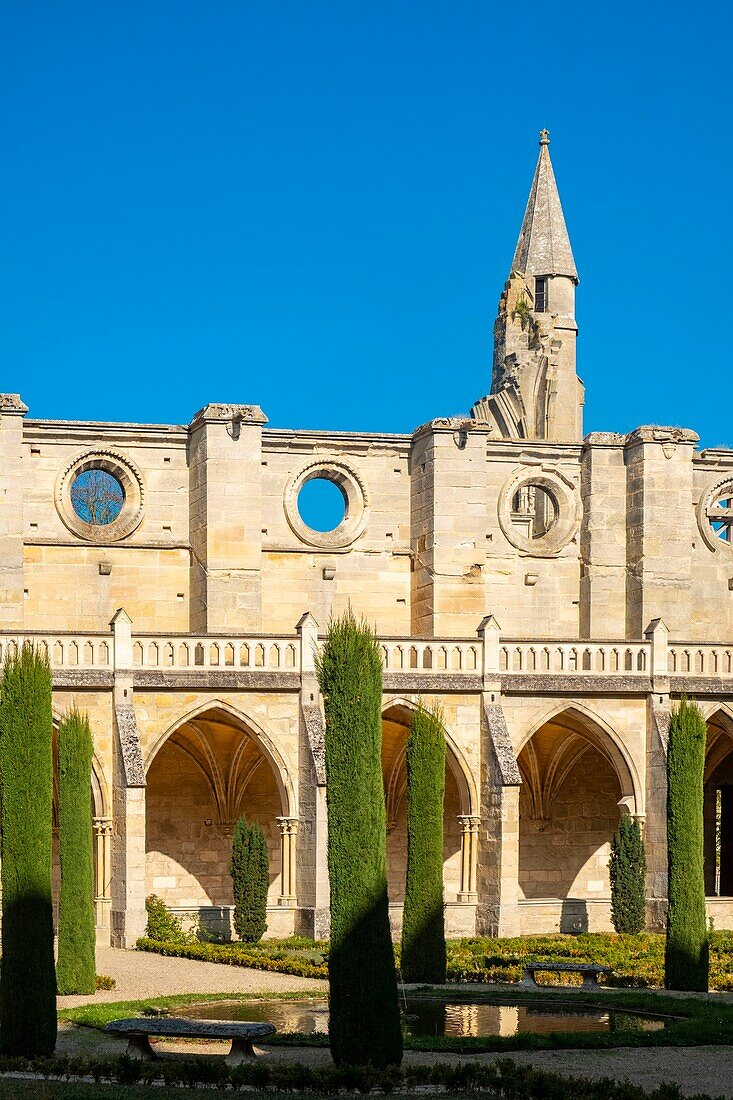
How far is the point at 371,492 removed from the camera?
41531 millimetres

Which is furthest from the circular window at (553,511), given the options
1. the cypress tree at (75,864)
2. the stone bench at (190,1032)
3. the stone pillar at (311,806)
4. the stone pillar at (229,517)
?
the stone bench at (190,1032)

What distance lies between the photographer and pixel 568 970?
2728cm

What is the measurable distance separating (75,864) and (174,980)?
7.80 feet

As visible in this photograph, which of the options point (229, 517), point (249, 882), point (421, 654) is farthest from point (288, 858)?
point (229, 517)

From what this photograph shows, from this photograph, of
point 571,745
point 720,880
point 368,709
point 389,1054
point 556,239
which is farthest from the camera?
point 556,239

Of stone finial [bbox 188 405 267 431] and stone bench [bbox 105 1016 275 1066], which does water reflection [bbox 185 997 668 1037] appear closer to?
stone bench [bbox 105 1016 275 1066]

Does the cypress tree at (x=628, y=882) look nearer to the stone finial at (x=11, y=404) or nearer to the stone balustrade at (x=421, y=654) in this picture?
the stone balustrade at (x=421, y=654)

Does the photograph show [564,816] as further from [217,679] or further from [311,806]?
[217,679]

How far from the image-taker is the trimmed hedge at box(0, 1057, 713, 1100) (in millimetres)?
17500

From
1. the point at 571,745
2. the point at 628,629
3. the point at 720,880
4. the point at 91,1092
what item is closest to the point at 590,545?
the point at 628,629

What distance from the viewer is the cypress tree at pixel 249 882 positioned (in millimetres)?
34438

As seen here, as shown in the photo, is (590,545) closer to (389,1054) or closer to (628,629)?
(628,629)

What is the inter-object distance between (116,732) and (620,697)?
10.4 meters

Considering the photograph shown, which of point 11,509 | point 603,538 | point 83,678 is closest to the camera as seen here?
point 83,678
